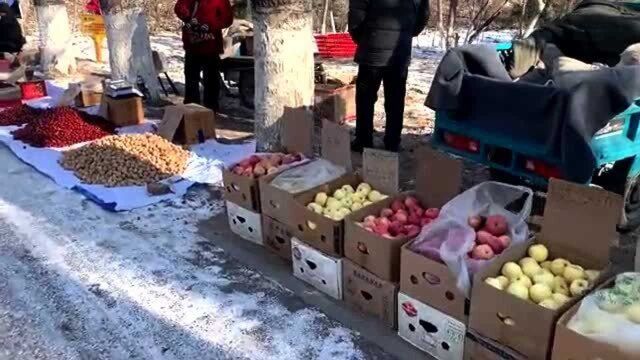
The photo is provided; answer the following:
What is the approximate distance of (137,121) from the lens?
717cm

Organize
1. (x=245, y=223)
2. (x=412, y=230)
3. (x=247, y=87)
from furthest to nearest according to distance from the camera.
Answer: (x=247, y=87)
(x=245, y=223)
(x=412, y=230)

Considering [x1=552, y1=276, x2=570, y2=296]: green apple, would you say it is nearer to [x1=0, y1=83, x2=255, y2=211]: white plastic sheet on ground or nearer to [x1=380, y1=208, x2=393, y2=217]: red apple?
[x1=380, y1=208, x2=393, y2=217]: red apple

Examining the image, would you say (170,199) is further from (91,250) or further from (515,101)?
(515,101)

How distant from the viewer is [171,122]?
251 inches

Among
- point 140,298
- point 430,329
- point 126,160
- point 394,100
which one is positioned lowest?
point 140,298

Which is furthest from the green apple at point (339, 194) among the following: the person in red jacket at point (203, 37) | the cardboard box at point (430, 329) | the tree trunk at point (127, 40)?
the tree trunk at point (127, 40)

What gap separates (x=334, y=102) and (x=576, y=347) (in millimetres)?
5043

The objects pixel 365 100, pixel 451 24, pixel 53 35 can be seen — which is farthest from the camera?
pixel 53 35

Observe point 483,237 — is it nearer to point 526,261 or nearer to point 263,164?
point 526,261

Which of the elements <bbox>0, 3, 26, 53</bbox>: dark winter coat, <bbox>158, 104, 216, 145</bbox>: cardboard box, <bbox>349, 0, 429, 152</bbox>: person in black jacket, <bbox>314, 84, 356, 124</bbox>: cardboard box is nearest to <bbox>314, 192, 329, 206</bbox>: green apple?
<bbox>349, 0, 429, 152</bbox>: person in black jacket

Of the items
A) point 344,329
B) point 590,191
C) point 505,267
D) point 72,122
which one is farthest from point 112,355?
point 72,122

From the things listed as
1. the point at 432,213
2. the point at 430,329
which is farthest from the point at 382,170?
the point at 430,329

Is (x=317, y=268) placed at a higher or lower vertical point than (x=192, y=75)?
lower

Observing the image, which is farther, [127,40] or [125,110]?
[127,40]
